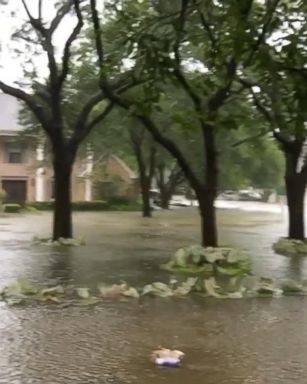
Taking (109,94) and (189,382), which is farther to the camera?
(109,94)

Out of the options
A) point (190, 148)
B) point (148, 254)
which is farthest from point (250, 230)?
point (148, 254)

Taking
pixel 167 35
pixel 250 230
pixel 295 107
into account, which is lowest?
pixel 250 230

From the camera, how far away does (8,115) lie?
170ft

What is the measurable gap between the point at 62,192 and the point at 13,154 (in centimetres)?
3272

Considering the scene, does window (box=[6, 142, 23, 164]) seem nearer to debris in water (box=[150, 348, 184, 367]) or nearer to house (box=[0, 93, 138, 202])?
house (box=[0, 93, 138, 202])

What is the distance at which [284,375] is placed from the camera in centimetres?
620

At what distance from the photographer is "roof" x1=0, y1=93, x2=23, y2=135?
164 feet

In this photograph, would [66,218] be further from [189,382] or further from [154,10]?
[189,382]

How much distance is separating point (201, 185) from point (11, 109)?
39.9 meters

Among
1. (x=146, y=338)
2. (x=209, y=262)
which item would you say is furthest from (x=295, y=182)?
(x=146, y=338)

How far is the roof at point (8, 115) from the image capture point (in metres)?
49.9

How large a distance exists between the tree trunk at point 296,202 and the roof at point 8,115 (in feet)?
105

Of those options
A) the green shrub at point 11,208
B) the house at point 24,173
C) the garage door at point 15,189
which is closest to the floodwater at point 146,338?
the green shrub at point 11,208

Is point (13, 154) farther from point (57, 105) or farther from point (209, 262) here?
point (209, 262)
